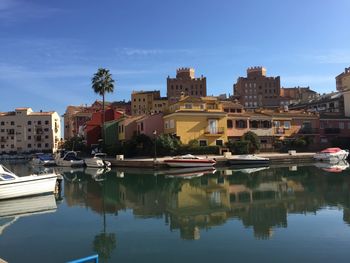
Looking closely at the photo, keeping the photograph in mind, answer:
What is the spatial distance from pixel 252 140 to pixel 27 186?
140 ft

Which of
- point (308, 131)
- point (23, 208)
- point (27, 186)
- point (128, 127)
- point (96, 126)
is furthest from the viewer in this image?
point (96, 126)

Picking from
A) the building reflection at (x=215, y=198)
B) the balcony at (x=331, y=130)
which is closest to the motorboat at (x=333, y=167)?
the building reflection at (x=215, y=198)

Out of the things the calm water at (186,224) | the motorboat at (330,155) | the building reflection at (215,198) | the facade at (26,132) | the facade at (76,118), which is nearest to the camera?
the calm water at (186,224)

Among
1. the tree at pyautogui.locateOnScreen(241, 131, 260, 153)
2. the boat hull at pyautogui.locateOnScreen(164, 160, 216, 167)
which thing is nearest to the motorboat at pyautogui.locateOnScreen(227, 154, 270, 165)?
the boat hull at pyautogui.locateOnScreen(164, 160, 216, 167)

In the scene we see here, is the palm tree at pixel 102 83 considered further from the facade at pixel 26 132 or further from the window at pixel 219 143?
the facade at pixel 26 132

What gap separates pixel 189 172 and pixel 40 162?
38459mm

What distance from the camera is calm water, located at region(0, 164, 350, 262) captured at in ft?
46.2

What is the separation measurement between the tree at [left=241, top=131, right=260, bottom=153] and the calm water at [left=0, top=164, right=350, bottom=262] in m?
29.8

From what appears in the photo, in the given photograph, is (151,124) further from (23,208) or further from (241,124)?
(23,208)

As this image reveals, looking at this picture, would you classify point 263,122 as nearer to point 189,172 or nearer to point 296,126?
point 296,126

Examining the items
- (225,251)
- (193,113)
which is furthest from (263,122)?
(225,251)

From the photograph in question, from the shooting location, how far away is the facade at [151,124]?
218 feet

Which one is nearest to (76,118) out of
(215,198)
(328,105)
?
(328,105)

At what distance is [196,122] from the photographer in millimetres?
63375
